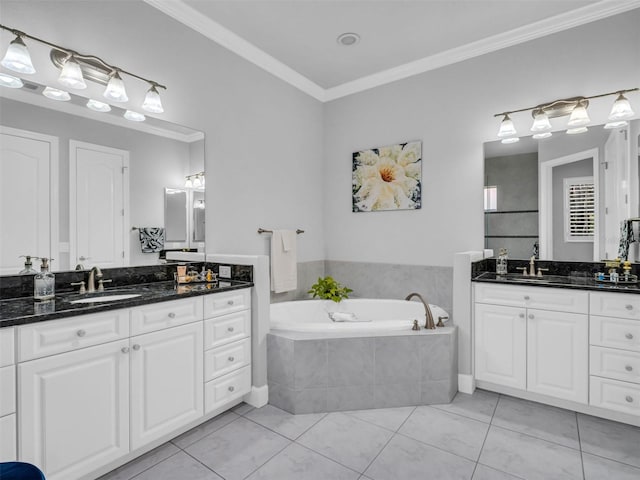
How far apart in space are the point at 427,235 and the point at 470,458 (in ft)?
6.24

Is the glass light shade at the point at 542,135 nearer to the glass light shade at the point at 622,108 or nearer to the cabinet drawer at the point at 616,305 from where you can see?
the glass light shade at the point at 622,108

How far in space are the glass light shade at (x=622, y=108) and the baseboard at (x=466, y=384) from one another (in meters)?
2.16

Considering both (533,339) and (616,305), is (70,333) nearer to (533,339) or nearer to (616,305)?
(533,339)

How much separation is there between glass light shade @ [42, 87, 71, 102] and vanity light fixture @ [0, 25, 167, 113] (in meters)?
0.05

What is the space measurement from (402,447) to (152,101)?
262 cm

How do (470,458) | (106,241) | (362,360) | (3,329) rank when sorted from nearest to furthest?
(3,329), (470,458), (106,241), (362,360)

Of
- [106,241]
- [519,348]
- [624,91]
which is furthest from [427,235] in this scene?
[106,241]

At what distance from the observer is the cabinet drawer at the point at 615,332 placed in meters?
2.05

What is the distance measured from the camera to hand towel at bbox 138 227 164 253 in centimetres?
227

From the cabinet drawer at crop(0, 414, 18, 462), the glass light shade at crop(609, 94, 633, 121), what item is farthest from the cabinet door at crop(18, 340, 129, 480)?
the glass light shade at crop(609, 94, 633, 121)

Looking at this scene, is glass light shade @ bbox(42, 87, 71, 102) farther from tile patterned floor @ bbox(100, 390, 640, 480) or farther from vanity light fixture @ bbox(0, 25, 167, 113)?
tile patterned floor @ bbox(100, 390, 640, 480)

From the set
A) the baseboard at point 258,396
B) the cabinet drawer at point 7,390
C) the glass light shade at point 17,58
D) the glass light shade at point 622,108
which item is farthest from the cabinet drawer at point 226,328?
the glass light shade at point 622,108

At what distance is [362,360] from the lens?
2328mm

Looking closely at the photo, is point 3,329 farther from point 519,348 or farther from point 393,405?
point 519,348
